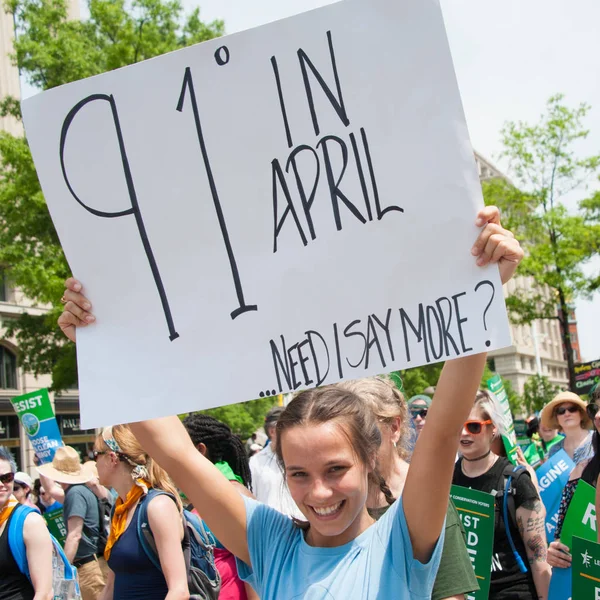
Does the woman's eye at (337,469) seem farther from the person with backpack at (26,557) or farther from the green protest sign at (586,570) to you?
the person with backpack at (26,557)

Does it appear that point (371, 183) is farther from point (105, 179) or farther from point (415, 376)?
point (415, 376)

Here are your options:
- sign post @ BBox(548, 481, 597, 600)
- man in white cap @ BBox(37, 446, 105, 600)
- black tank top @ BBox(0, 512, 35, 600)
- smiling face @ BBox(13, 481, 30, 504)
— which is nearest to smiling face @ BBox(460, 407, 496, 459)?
sign post @ BBox(548, 481, 597, 600)

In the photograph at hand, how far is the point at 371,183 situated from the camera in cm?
207

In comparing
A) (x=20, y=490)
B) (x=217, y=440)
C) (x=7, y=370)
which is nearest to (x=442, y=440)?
(x=217, y=440)

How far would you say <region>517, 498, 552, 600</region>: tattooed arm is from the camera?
3.74m

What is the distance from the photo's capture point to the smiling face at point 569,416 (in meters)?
6.44

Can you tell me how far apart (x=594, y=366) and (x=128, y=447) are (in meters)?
9.46

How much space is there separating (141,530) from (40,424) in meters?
7.43

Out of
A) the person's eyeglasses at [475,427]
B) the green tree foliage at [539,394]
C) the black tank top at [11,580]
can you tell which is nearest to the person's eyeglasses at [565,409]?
the person's eyeglasses at [475,427]

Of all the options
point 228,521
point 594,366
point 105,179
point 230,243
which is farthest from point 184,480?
point 594,366

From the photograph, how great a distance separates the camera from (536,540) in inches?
149

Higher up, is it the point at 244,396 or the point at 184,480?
the point at 244,396

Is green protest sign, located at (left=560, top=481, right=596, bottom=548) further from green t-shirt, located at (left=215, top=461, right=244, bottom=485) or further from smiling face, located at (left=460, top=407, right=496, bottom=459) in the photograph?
green t-shirt, located at (left=215, top=461, right=244, bottom=485)

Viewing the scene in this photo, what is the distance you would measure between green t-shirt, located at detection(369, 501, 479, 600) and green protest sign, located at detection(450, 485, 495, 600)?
1307 mm
